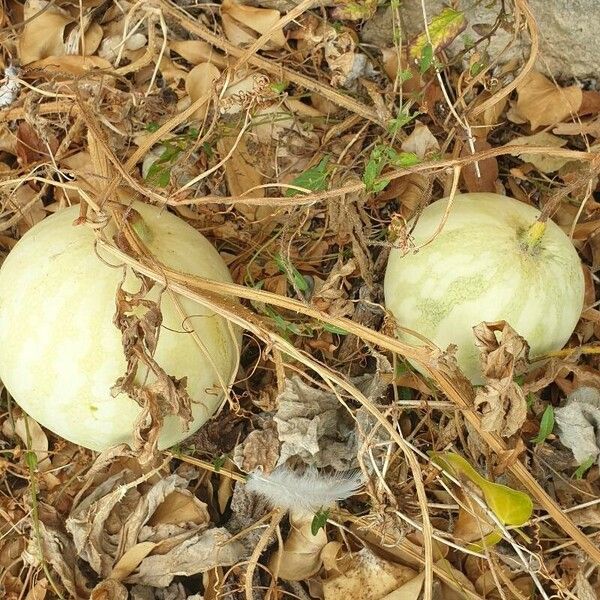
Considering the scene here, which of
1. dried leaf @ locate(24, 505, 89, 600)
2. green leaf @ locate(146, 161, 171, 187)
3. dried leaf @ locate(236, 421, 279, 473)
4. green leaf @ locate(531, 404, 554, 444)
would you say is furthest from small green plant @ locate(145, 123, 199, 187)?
green leaf @ locate(531, 404, 554, 444)

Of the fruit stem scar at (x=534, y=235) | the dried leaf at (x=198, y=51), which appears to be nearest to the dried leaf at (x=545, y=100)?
the fruit stem scar at (x=534, y=235)

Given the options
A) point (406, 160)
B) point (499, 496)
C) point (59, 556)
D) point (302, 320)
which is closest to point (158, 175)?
point (302, 320)

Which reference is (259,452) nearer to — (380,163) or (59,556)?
(59,556)

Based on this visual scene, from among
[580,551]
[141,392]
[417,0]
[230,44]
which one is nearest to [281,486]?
[141,392]

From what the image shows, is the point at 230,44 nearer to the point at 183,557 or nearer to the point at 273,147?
the point at 273,147

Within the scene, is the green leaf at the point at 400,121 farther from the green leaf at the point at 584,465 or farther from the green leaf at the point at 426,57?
the green leaf at the point at 584,465
